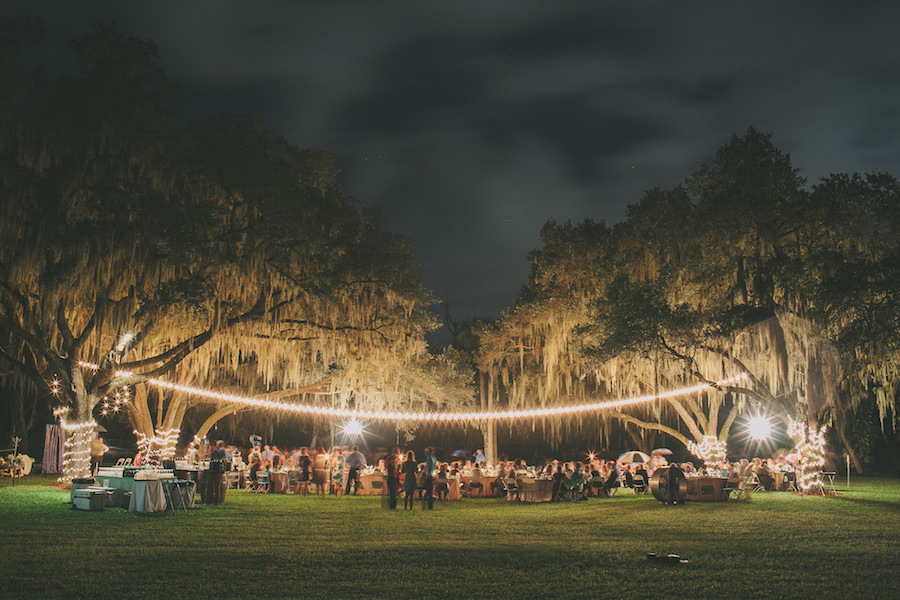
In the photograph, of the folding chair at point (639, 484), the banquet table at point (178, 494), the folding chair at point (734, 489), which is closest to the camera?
the banquet table at point (178, 494)

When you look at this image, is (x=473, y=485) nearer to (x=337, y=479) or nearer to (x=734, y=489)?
(x=337, y=479)

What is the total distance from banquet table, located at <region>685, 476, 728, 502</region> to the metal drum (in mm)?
1121

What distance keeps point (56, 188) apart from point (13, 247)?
4.18ft

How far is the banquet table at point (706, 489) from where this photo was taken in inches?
572

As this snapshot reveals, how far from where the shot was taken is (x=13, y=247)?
11789 millimetres

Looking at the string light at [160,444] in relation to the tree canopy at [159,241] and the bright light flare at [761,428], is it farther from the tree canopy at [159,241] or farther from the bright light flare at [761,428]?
the bright light flare at [761,428]

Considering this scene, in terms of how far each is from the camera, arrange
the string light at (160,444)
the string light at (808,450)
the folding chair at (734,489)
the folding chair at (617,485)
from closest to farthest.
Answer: the folding chair at (734,489), the string light at (808,450), the folding chair at (617,485), the string light at (160,444)

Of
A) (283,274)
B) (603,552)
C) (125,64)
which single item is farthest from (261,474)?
(603,552)

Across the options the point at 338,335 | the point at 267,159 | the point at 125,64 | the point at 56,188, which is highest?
the point at 125,64

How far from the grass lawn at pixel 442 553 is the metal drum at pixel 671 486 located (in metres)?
1.28

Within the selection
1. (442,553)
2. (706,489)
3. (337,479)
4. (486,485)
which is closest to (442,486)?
(486,485)

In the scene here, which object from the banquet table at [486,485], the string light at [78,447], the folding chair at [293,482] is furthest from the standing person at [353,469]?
the string light at [78,447]

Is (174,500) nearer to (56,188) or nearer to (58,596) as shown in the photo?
(56,188)

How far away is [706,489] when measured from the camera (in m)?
14.6
